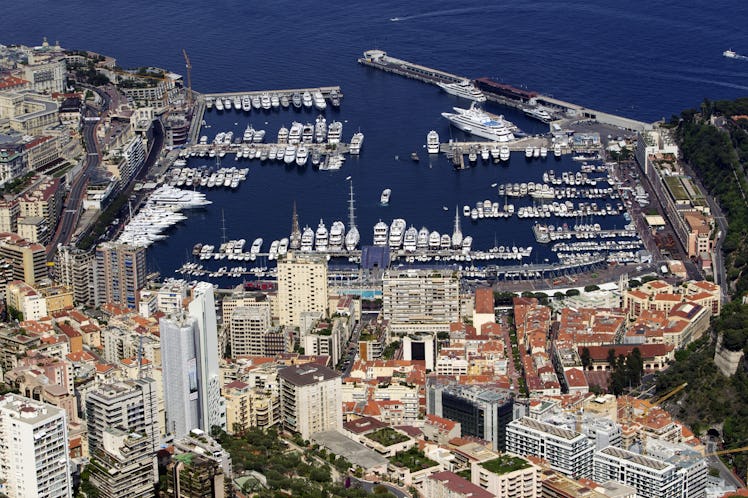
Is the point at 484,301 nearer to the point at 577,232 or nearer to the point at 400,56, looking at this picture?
the point at 577,232

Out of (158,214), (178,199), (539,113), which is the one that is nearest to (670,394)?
(158,214)

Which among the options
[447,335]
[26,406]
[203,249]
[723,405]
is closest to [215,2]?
[203,249]

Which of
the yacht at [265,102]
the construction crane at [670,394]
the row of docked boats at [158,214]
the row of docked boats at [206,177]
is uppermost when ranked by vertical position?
the yacht at [265,102]

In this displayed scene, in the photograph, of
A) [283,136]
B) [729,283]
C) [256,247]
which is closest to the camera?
[729,283]

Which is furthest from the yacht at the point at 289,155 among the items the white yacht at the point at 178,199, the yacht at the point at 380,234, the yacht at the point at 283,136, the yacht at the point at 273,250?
the yacht at the point at 273,250

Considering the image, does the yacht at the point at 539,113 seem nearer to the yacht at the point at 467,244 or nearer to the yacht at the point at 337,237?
the yacht at the point at 467,244
